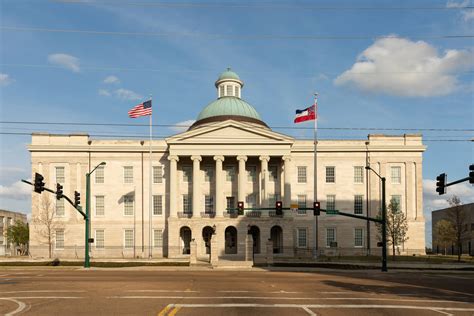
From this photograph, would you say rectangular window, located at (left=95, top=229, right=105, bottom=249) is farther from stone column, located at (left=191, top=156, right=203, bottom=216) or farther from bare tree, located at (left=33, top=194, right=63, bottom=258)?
stone column, located at (left=191, top=156, right=203, bottom=216)

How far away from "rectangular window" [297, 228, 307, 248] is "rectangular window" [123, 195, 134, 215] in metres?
23.6

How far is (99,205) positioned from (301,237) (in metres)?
28.5

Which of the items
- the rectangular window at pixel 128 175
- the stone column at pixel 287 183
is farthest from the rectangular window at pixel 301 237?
the rectangular window at pixel 128 175

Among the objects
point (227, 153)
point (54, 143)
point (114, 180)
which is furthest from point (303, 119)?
point (54, 143)

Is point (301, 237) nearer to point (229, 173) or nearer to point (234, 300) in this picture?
point (229, 173)

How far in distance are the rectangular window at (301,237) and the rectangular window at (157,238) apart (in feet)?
62.7

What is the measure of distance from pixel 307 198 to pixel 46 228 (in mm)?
36172

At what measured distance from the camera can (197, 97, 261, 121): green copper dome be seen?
7262 cm

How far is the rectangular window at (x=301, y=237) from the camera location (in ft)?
226

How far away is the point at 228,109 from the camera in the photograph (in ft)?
238

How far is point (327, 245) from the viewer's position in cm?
6938

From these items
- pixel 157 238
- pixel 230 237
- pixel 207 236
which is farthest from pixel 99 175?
pixel 230 237

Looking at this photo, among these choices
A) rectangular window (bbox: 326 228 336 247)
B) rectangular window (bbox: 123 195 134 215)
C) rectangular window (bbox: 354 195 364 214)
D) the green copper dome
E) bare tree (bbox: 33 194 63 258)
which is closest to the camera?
bare tree (bbox: 33 194 63 258)

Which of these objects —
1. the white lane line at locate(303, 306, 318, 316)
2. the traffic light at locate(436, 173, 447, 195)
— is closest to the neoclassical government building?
the traffic light at locate(436, 173, 447, 195)
